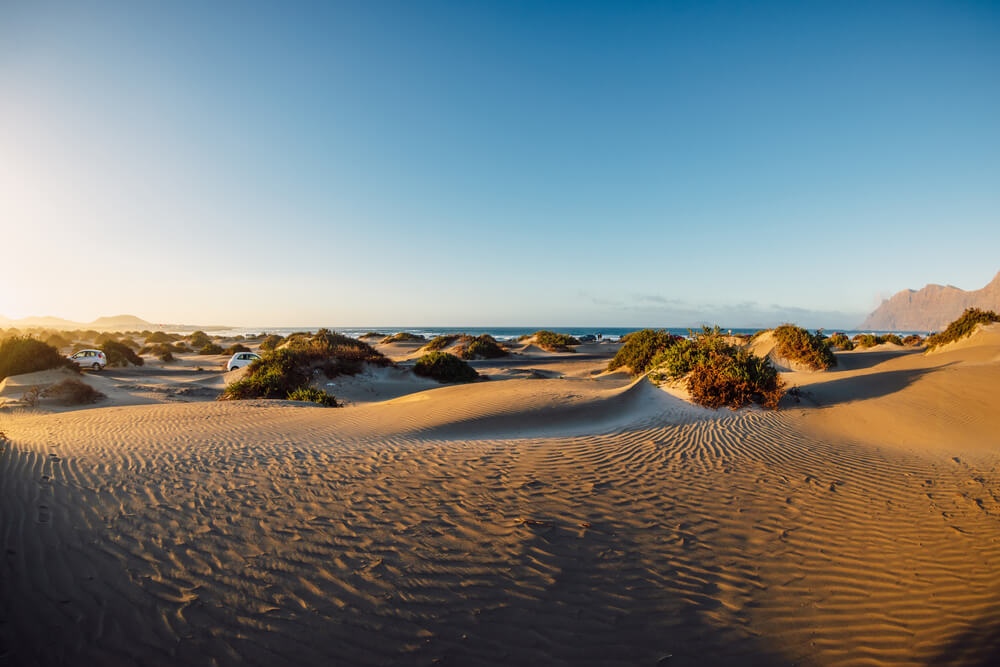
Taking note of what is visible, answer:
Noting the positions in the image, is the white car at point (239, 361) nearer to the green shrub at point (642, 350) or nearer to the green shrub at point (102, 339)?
the green shrub at point (102, 339)

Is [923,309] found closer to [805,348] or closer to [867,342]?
[867,342]

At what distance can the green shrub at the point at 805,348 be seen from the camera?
1930 centimetres

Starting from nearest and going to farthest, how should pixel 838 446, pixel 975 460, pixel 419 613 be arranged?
1. pixel 419 613
2. pixel 975 460
3. pixel 838 446

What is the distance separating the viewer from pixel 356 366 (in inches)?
722

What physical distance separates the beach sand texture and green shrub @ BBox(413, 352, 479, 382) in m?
12.0

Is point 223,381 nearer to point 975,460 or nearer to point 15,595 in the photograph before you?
point 15,595

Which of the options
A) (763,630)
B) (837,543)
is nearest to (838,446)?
(837,543)

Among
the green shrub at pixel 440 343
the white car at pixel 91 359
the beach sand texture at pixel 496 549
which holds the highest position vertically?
the green shrub at pixel 440 343

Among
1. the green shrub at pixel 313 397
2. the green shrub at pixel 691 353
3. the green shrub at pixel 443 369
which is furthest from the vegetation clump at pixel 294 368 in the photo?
the green shrub at pixel 691 353

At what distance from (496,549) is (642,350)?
60.0 ft

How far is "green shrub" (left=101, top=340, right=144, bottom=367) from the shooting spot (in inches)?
972

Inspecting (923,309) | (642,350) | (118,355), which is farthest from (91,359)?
(923,309)

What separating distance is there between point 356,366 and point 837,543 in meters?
17.3

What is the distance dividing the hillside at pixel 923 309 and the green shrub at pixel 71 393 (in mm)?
132546
